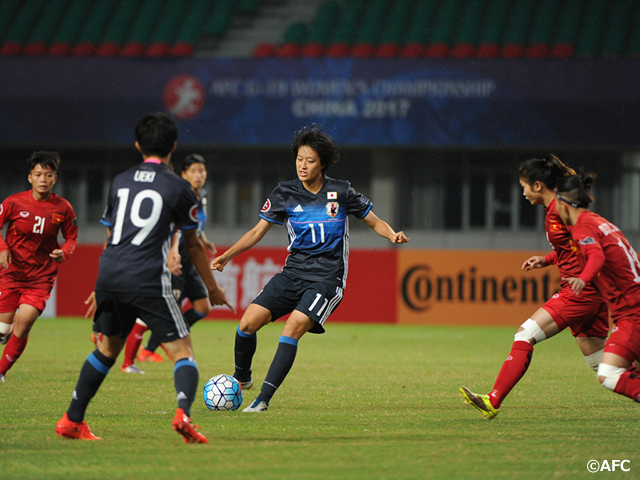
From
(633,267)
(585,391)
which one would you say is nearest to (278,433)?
(633,267)

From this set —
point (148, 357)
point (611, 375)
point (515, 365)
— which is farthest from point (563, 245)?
point (148, 357)

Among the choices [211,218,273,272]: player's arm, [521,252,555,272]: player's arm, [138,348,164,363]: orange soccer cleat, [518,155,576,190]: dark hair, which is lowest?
[138,348,164,363]: orange soccer cleat

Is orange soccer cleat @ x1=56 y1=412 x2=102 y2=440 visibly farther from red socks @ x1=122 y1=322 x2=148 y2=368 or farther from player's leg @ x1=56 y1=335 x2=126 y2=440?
red socks @ x1=122 y1=322 x2=148 y2=368

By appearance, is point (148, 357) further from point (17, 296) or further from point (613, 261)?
point (613, 261)

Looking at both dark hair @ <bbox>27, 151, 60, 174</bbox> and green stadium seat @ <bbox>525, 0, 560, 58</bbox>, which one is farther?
green stadium seat @ <bbox>525, 0, 560, 58</bbox>

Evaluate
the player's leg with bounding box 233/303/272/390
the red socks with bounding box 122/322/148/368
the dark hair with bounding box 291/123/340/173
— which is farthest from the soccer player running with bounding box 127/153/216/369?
the dark hair with bounding box 291/123/340/173

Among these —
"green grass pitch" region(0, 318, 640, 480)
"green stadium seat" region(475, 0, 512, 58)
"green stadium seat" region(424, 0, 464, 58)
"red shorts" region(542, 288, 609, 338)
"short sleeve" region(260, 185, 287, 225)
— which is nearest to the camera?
"green grass pitch" region(0, 318, 640, 480)

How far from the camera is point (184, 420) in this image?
4441mm

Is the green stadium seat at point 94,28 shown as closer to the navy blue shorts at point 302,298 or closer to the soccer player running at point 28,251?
the soccer player running at point 28,251

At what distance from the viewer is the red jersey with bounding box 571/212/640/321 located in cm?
516

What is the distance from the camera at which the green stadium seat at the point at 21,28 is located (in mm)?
21500

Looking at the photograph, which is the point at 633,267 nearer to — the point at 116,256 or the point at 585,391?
the point at 585,391

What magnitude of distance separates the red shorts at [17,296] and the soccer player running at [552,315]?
13.1 ft

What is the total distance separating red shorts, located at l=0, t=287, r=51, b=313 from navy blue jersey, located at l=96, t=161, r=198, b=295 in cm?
319
